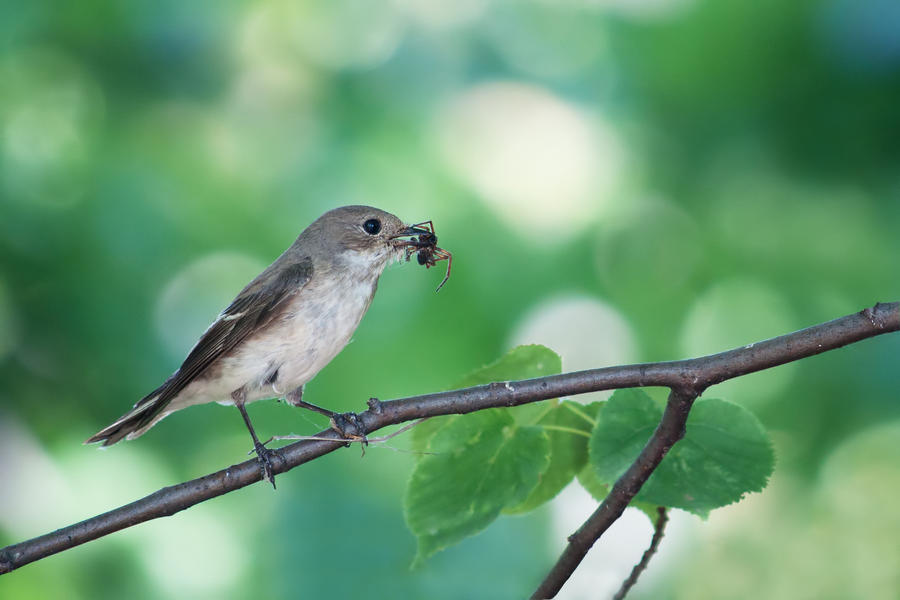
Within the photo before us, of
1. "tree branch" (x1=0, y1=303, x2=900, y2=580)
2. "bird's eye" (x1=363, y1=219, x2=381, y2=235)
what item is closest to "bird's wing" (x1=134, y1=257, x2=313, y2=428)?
"bird's eye" (x1=363, y1=219, x2=381, y2=235)

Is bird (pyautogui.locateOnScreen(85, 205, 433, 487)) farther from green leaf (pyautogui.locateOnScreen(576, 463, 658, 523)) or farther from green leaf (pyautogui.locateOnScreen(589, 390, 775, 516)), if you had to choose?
green leaf (pyautogui.locateOnScreen(589, 390, 775, 516))

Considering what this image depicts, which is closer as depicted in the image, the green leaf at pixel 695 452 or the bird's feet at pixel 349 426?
the green leaf at pixel 695 452

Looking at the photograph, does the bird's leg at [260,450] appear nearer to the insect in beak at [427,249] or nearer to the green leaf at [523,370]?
the green leaf at [523,370]

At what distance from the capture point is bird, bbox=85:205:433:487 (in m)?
1.90

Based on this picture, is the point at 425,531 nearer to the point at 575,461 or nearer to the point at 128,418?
the point at 575,461

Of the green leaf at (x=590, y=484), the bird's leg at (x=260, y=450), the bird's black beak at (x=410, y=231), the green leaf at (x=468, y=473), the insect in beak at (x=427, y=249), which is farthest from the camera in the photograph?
the bird's black beak at (x=410, y=231)

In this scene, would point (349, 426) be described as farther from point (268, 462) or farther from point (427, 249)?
point (427, 249)

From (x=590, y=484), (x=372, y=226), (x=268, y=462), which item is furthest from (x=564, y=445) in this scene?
(x=372, y=226)

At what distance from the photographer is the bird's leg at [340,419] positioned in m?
1.22

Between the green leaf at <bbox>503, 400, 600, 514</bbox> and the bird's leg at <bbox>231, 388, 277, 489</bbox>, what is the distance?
0.39 m

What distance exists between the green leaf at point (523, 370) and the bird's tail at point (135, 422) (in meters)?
0.97

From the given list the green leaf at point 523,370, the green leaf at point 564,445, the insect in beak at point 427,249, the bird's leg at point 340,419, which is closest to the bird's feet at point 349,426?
the bird's leg at point 340,419

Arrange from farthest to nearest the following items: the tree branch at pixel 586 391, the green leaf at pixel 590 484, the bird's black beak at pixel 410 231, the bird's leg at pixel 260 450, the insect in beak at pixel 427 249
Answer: the bird's black beak at pixel 410 231, the insect in beak at pixel 427 249, the bird's leg at pixel 260 450, the green leaf at pixel 590 484, the tree branch at pixel 586 391

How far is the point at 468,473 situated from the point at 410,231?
1.02 meters
